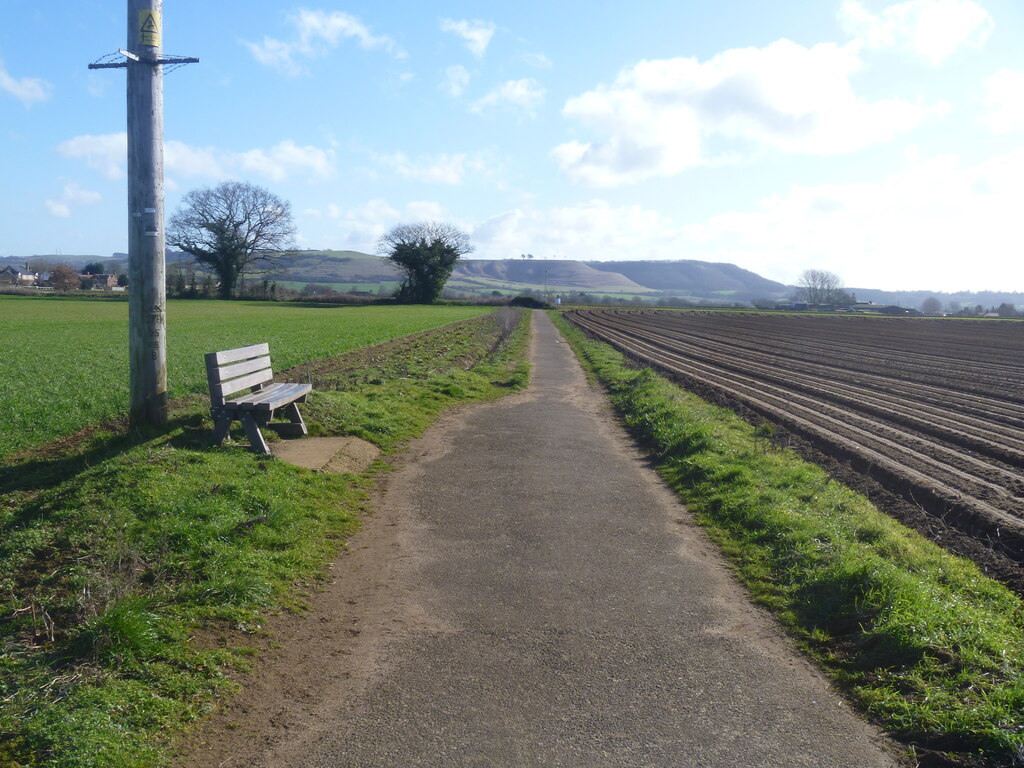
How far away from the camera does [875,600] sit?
489 centimetres

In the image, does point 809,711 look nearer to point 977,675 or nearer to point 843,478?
point 977,675

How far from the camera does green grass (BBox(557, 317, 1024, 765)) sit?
144 inches

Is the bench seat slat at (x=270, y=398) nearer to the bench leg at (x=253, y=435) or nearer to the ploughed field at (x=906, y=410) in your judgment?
the bench leg at (x=253, y=435)

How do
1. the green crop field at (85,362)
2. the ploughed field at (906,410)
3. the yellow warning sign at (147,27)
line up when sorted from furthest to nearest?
the green crop field at (85,362), the ploughed field at (906,410), the yellow warning sign at (147,27)

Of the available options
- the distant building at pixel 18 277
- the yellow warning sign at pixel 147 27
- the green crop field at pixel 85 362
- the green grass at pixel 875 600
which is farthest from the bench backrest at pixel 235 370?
the distant building at pixel 18 277

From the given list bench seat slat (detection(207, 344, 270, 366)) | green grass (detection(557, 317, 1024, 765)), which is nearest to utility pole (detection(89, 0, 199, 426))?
bench seat slat (detection(207, 344, 270, 366))

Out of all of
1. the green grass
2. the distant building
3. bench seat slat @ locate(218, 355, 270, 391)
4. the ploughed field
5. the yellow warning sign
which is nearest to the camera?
the green grass

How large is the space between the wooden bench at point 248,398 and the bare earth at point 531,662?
1.87 meters

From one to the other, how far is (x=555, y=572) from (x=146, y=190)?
5.58m

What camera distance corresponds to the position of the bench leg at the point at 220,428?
811cm

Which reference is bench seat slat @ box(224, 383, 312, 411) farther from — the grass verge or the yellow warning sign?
the yellow warning sign

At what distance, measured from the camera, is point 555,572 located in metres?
5.67

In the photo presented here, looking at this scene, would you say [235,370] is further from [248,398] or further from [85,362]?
[85,362]

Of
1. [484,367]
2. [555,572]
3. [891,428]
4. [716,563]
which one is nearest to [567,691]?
[555,572]
